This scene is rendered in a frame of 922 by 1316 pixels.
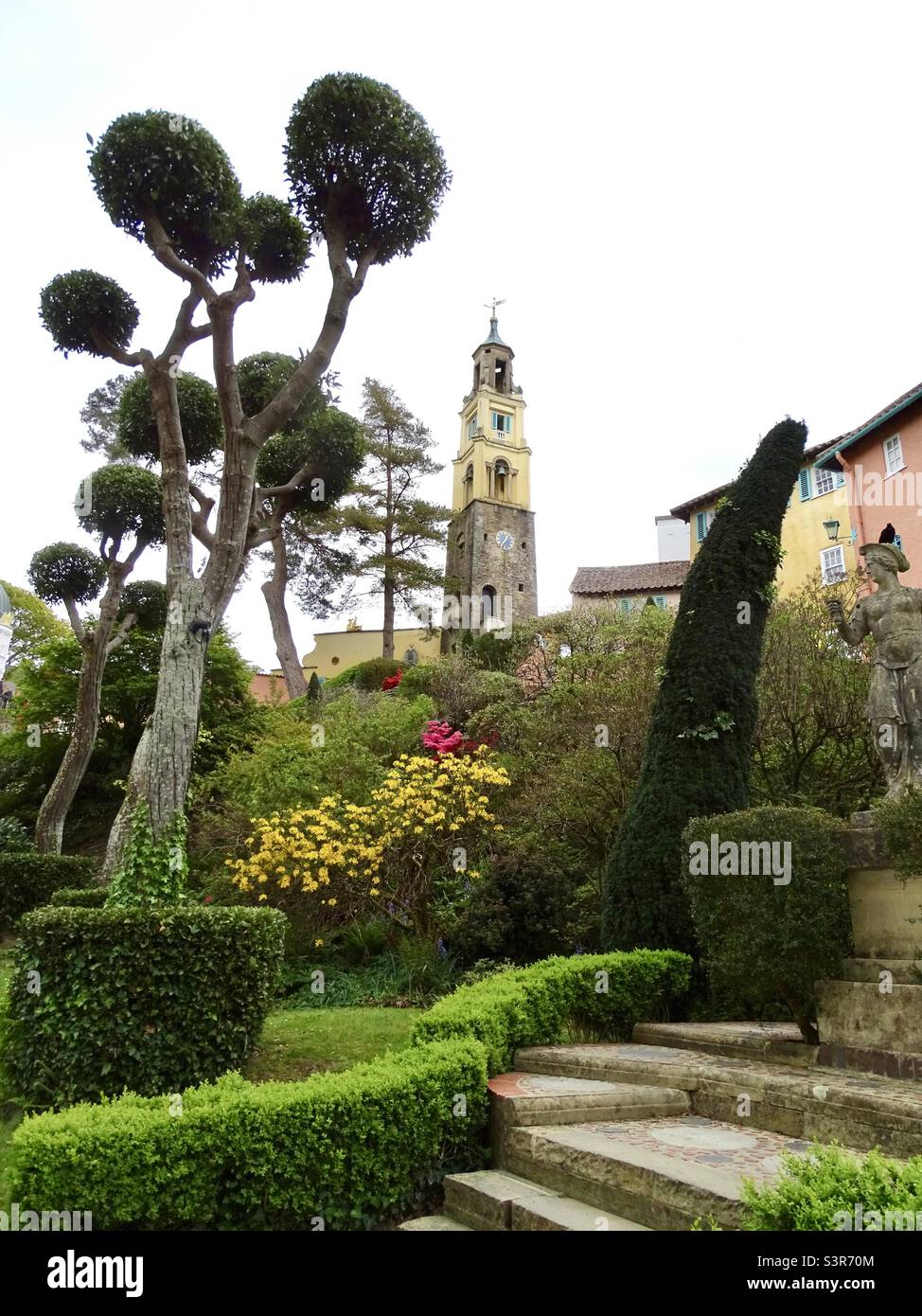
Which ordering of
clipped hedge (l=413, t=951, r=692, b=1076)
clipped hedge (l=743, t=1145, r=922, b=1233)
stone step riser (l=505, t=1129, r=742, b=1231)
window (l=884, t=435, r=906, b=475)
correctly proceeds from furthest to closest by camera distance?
window (l=884, t=435, r=906, b=475), clipped hedge (l=413, t=951, r=692, b=1076), stone step riser (l=505, t=1129, r=742, b=1231), clipped hedge (l=743, t=1145, r=922, b=1233)

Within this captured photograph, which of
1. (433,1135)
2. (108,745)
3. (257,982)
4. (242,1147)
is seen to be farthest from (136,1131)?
(108,745)

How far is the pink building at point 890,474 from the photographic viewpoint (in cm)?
1997

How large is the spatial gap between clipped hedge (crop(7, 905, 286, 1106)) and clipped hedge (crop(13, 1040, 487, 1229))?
47.3 inches

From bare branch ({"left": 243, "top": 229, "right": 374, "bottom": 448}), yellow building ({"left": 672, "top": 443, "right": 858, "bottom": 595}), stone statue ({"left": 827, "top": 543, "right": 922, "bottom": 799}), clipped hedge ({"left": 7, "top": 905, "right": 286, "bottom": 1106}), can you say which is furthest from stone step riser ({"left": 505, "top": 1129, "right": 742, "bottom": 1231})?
yellow building ({"left": 672, "top": 443, "right": 858, "bottom": 595})

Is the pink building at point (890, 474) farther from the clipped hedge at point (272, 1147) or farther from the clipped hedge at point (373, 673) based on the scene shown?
the clipped hedge at point (272, 1147)

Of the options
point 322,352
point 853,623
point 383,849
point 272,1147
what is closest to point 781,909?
point 853,623

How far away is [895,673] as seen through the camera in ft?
22.1

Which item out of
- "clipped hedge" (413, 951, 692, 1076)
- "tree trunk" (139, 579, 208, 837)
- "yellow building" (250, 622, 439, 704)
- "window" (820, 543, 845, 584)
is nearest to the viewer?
"clipped hedge" (413, 951, 692, 1076)

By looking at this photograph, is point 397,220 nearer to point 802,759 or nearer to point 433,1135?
point 802,759

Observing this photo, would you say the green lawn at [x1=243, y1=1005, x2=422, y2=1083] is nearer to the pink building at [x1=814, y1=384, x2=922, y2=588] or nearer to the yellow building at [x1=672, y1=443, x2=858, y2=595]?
the pink building at [x1=814, y1=384, x2=922, y2=588]

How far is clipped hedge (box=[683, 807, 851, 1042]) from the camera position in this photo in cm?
601

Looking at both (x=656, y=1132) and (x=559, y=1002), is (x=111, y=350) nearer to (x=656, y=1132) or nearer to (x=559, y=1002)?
(x=559, y=1002)

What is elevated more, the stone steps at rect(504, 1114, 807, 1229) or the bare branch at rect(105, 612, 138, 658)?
the bare branch at rect(105, 612, 138, 658)

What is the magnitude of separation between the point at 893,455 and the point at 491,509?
25629 millimetres
